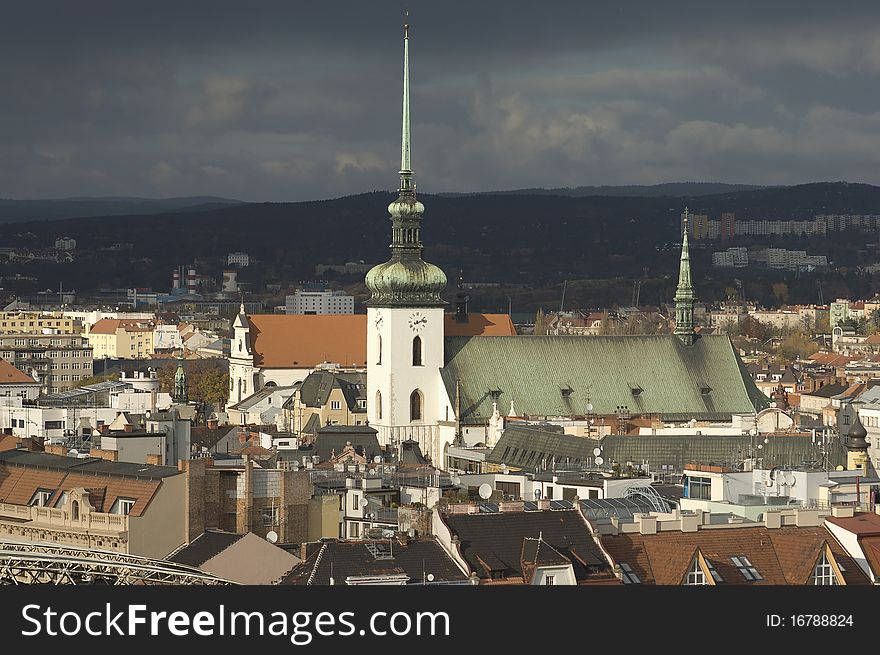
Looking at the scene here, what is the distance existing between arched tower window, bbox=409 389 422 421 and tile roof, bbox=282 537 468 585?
200 ft

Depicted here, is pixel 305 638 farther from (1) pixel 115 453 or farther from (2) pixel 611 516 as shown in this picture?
(1) pixel 115 453

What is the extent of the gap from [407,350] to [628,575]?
6354 centimetres

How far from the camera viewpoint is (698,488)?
6303 centimetres

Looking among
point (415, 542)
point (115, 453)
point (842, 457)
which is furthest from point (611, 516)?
point (842, 457)

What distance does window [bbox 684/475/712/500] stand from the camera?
6191cm

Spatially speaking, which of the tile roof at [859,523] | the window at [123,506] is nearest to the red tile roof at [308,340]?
the window at [123,506]

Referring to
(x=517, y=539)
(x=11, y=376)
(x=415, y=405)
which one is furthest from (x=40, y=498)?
(x=11, y=376)

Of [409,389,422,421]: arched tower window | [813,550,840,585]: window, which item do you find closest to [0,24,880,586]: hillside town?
[813,550,840,585]: window

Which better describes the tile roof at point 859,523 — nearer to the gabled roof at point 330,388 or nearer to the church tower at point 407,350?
the church tower at point 407,350

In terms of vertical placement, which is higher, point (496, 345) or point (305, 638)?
point (496, 345)

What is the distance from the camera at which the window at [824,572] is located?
44478mm

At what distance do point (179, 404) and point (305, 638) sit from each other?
92.9 meters

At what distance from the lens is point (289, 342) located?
140250 mm

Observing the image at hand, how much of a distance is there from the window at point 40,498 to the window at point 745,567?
17866 millimetres
